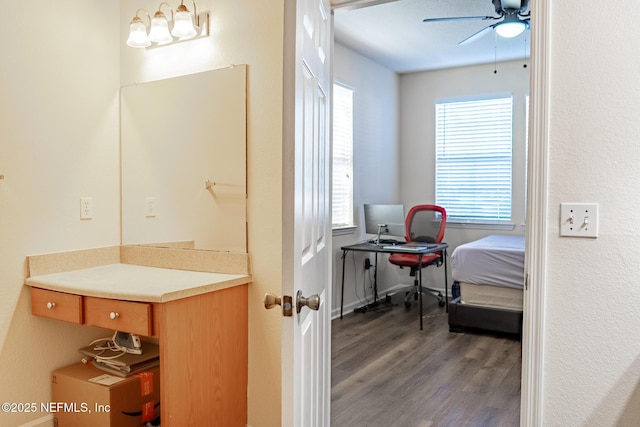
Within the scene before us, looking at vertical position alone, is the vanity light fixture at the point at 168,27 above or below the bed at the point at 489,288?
above

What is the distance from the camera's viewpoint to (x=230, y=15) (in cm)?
238

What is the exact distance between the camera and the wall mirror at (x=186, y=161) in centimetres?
239

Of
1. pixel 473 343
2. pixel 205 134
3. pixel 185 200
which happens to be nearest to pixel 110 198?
pixel 185 200

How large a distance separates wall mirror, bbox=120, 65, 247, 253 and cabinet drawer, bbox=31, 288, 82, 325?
1.87 ft

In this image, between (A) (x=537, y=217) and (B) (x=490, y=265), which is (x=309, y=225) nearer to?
(A) (x=537, y=217)

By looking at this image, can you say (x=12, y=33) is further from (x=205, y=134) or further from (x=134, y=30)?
(x=205, y=134)

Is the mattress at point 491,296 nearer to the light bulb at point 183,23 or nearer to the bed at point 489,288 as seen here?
the bed at point 489,288

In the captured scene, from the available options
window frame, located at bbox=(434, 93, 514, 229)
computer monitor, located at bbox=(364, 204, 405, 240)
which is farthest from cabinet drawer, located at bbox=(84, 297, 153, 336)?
window frame, located at bbox=(434, 93, 514, 229)

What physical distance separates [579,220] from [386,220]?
133 inches

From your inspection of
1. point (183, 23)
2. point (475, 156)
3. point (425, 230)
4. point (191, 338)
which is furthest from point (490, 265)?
point (183, 23)

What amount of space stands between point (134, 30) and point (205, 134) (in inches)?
25.2

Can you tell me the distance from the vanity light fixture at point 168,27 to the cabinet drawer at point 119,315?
4.30 feet

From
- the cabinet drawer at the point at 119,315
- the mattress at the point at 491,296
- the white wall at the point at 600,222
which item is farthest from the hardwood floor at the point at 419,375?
the cabinet drawer at the point at 119,315

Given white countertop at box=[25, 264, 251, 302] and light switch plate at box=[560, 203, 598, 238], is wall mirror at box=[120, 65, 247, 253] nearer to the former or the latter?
white countertop at box=[25, 264, 251, 302]
